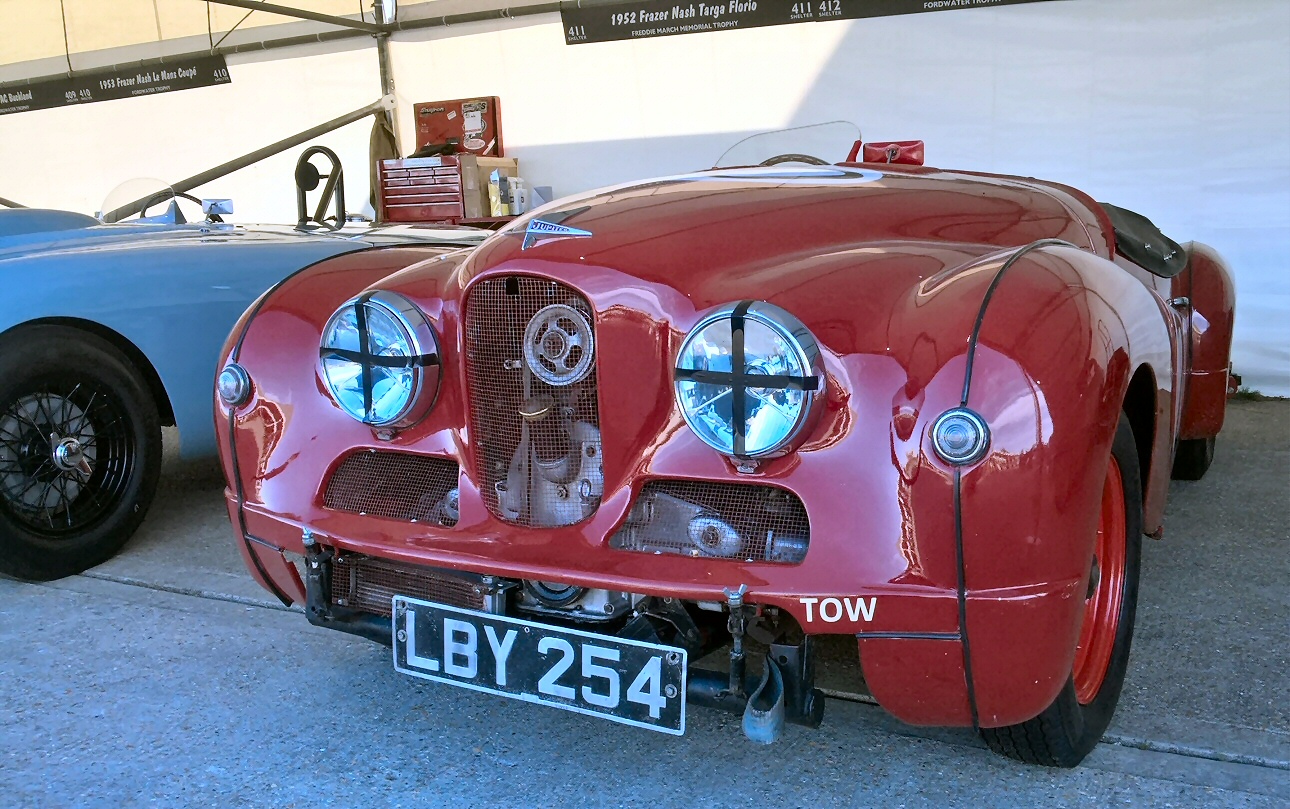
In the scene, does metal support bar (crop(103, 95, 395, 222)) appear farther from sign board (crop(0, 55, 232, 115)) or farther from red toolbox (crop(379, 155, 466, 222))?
sign board (crop(0, 55, 232, 115))

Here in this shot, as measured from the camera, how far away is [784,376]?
1588 millimetres

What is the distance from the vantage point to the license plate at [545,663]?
66.0 inches

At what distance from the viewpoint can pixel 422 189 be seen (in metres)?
7.06

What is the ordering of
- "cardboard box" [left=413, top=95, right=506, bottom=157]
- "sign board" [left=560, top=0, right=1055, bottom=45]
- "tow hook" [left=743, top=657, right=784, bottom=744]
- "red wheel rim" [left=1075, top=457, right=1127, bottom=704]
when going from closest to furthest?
"tow hook" [left=743, top=657, right=784, bottom=744], "red wheel rim" [left=1075, top=457, right=1127, bottom=704], "sign board" [left=560, top=0, right=1055, bottom=45], "cardboard box" [left=413, top=95, right=506, bottom=157]

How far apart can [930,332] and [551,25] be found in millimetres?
6675

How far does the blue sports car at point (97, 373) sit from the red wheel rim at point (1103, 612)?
1964mm

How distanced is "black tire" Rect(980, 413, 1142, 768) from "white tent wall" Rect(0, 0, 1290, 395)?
15.7 feet

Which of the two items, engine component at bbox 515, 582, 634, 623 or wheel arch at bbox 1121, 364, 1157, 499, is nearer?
engine component at bbox 515, 582, 634, 623

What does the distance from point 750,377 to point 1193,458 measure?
10.3ft

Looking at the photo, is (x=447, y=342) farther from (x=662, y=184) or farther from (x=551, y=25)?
(x=551, y=25)

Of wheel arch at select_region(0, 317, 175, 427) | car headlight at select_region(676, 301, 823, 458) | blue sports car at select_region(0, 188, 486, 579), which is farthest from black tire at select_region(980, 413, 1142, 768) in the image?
wheel arch at select_region(0, 317, 175, 427)

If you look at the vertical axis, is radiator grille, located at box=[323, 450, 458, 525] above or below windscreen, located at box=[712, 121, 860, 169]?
below

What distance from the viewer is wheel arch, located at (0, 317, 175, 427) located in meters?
3.20

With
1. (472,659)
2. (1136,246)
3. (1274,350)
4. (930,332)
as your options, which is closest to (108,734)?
(472,659)
